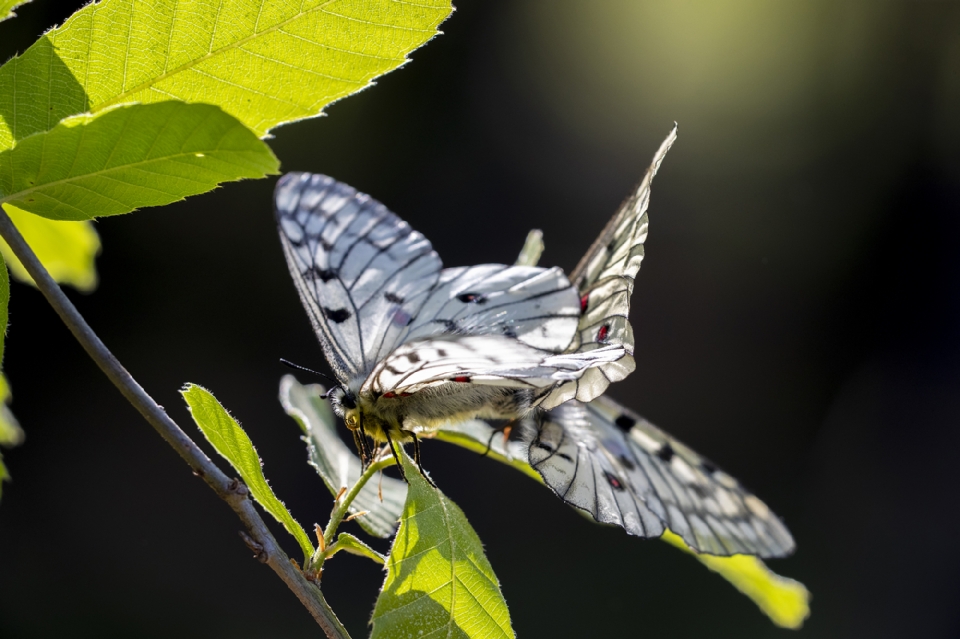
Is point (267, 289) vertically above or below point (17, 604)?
above

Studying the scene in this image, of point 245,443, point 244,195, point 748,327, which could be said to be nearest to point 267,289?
point 244,195

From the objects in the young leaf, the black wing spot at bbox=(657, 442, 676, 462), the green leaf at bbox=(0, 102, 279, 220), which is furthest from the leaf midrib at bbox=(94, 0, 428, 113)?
the young leaf

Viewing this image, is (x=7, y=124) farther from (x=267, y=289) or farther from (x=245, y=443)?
(x=267, y=289)

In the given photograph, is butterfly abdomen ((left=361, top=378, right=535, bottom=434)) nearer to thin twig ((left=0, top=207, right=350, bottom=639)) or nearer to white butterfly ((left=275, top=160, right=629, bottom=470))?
white butterfly ((left=275, top=160, right=629, bottom=470))

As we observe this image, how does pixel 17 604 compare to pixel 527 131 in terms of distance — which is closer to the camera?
pixel 17 604

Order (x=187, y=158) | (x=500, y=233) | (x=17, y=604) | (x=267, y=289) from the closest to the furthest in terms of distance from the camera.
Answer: (x=187, y=158) → (x=17, y=604) → (x=267, y=289) → (x=500, y=233)

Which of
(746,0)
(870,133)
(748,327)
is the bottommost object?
(748,327)

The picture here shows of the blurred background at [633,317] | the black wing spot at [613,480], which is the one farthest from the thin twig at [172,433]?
the blurred background at [633,317]
